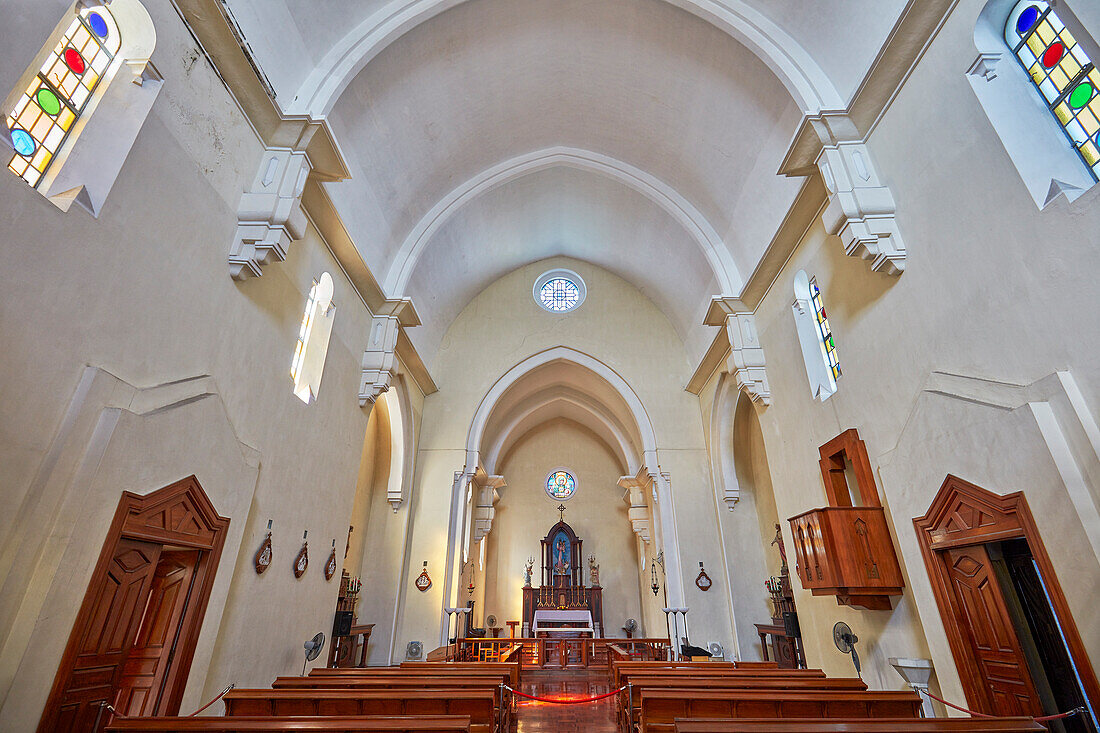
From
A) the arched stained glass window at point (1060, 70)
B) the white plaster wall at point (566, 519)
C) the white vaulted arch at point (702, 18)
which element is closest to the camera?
the arched stained glass window at point (1060, 70)

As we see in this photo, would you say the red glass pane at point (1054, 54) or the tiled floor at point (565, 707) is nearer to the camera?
the red glass pane at point (1054, 54)

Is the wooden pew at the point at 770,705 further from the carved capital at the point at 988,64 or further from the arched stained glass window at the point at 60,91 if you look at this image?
the arched stained glass window at the point at 60,91

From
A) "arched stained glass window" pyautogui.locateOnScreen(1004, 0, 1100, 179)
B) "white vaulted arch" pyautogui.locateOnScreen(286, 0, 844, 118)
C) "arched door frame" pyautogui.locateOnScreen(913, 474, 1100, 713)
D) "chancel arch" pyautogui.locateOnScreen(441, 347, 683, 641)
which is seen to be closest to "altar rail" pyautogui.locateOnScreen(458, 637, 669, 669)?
"chancel arch" pyautogui.locateOnScreen(441, 347, 683, 641)

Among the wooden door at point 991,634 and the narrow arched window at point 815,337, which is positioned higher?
the narrow arched window at point 815,337

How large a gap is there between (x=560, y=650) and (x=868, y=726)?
36.8 ft

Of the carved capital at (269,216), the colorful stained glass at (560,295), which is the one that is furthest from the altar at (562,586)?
the carved capital at (269,216)

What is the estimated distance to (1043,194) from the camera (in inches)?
162

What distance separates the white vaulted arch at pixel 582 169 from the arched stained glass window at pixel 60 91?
234 inches

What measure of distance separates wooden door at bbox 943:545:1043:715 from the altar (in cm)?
1279

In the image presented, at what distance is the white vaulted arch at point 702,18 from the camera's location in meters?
6.77

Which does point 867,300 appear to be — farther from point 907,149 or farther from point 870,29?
point 870,29

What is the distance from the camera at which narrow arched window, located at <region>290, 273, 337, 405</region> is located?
7629 millimetres

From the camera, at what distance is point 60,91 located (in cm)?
413

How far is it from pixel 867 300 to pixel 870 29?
9.99ft
